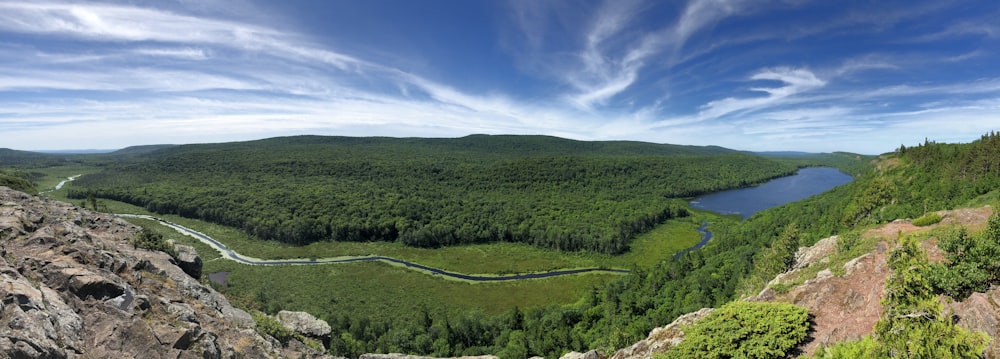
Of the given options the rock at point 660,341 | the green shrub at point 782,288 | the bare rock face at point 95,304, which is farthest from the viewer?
the green shrub at point 782,288

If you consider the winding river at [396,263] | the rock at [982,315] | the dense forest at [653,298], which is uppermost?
the rock at [982,315]

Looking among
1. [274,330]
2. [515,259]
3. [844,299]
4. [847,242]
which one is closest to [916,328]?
[844,299]

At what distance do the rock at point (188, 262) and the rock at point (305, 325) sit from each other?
904cm

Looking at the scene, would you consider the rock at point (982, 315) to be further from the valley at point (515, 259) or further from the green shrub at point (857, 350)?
the valley at point (515, 259)

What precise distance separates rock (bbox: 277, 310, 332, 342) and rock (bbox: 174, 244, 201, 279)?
29.6ft

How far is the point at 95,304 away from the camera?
18.6m

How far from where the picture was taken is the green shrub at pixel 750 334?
18.4 meters

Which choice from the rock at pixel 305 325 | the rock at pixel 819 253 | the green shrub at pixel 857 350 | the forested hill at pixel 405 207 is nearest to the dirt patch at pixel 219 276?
the forested hill at pixel 405 207

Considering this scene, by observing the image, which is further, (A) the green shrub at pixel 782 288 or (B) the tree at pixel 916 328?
(A) the green shrub at pixel 782 288

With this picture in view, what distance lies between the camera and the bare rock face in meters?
15.2

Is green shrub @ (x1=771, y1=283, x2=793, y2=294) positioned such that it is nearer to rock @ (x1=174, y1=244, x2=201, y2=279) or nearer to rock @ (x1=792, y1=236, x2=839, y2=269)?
rock @ (x1=792, y1=236, x2=839, y2=269)

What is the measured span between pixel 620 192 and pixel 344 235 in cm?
13515

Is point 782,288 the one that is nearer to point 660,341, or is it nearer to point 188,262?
point 660,341

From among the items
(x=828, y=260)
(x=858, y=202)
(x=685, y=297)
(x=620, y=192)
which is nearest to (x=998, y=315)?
(x=828, y=260)
